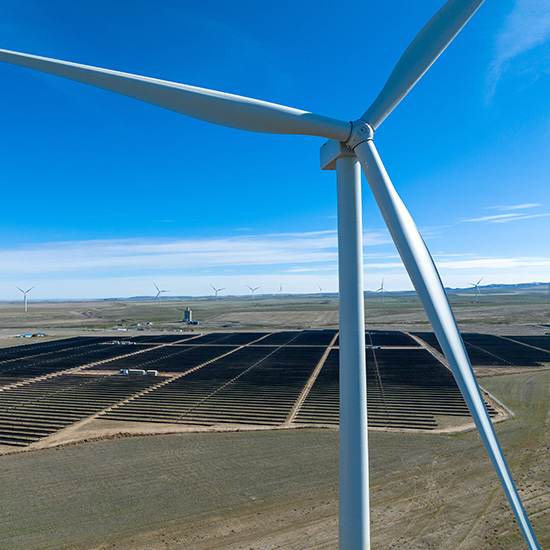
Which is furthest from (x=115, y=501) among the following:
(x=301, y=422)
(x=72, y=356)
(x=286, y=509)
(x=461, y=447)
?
(x=72, y=356)

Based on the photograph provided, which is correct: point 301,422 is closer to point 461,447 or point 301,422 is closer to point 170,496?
point 461,447

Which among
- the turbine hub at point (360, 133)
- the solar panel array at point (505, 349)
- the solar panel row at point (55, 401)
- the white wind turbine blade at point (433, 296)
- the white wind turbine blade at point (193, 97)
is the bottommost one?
the solar panel row at point (55, 401)

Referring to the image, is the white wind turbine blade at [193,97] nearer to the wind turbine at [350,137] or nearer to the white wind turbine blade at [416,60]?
the wind turbine at [350,137]

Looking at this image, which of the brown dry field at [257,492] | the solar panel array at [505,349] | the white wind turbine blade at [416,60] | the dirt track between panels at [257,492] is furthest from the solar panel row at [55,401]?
the solar panel array at [505,349]

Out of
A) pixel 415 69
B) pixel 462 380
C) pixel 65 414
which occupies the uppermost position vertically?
pixel 415 69

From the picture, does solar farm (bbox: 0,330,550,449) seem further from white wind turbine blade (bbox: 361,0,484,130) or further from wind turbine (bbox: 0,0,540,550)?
white wind turbine blade (bbox: 361,0,484,130)
